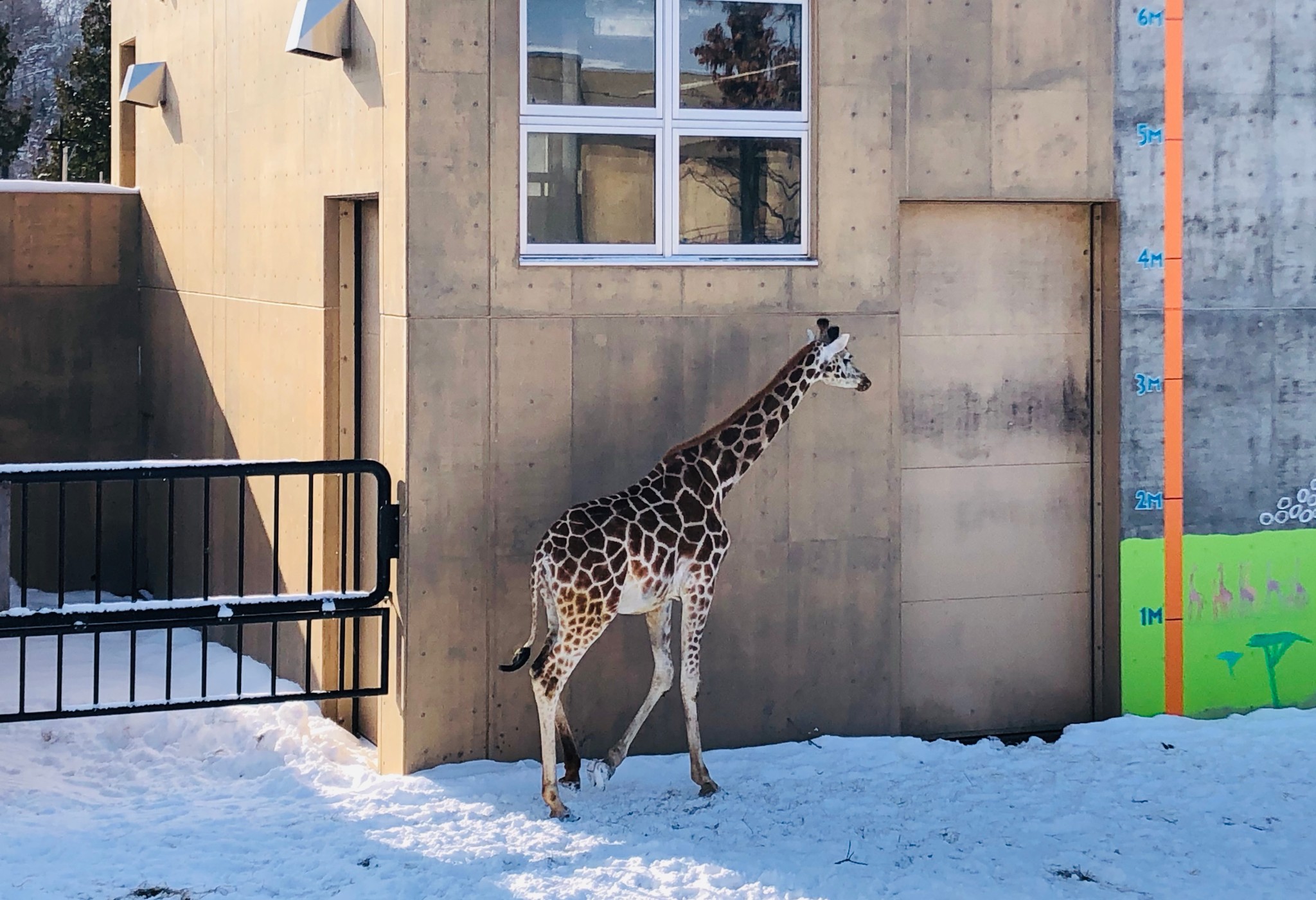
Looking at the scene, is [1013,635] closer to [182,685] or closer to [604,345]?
[604,345]

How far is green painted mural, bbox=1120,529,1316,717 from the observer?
9.10 metres

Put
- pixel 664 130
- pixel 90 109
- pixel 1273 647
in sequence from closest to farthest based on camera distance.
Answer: pixel 664 130, pixel 1273 647, pixel 90 109

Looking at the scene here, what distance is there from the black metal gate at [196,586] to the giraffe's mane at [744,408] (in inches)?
54.6

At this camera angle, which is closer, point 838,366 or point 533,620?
point 533,620

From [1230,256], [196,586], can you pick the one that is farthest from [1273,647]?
[196,586]

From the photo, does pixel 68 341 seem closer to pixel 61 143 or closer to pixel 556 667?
pixel 556 667

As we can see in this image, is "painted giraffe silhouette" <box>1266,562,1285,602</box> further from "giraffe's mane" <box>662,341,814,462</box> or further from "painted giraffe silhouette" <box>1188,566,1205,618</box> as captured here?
"giraffe's mane" <box>662,341,814,462</box>

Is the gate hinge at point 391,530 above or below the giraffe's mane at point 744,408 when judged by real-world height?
below

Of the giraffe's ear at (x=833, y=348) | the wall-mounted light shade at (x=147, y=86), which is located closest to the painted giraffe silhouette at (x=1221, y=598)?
the giraffe's ear at (x=833, y=348)

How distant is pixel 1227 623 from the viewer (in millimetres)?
9289

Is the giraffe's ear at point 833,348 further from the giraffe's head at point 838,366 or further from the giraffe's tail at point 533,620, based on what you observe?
the giraffe's tail at point 533,620

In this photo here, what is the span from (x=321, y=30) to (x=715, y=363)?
258cm

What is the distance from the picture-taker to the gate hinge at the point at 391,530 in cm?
788

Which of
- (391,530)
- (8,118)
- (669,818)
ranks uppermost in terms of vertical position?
(8,118)
